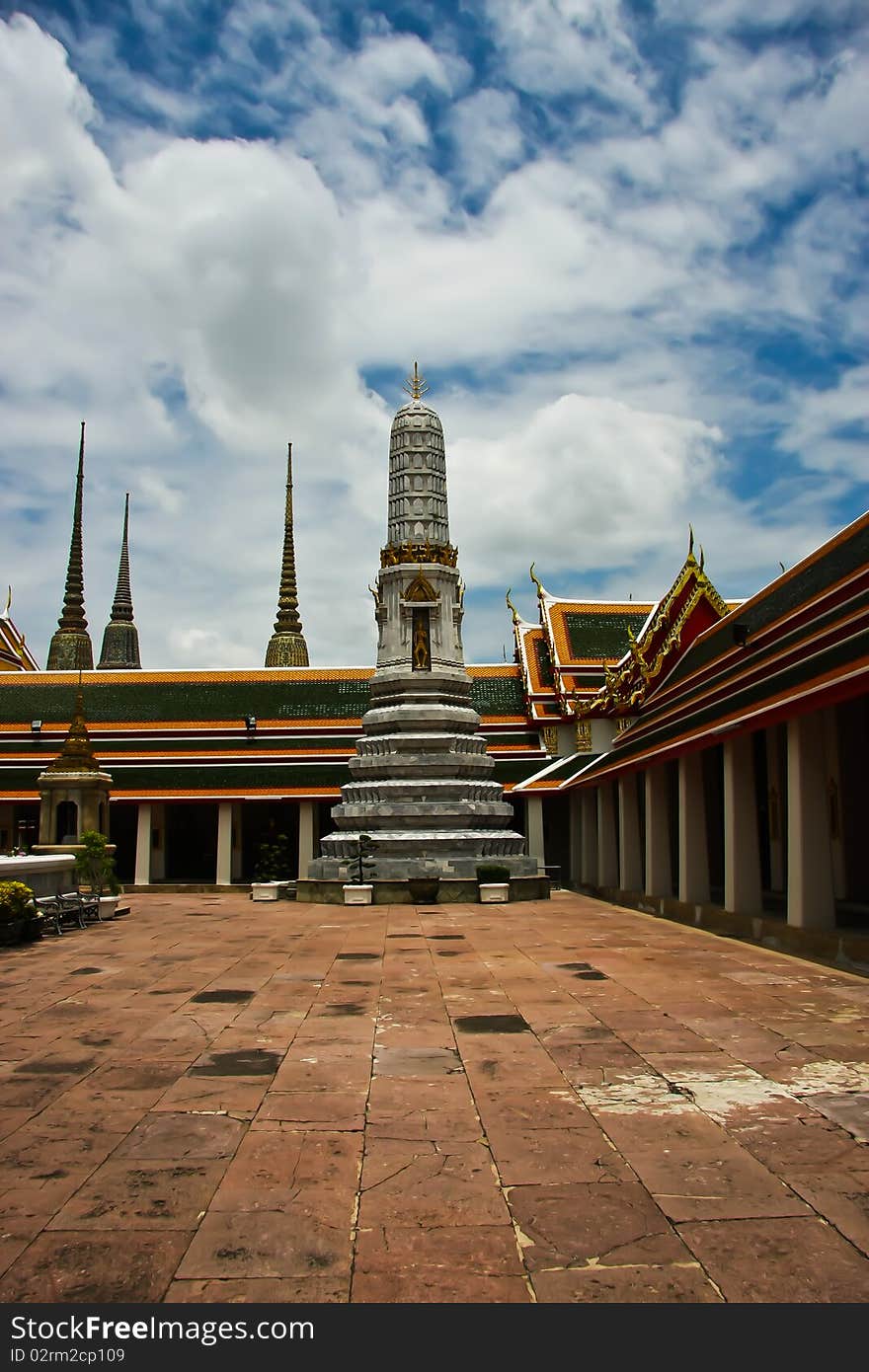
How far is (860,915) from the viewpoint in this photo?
16.6 m

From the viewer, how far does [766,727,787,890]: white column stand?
22844mm

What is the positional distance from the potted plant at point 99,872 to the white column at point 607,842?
491 inches

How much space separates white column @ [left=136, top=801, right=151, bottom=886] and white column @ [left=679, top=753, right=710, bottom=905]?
72.4 feet

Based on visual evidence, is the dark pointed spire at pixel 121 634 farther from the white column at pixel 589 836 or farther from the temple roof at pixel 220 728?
the white column at pixel 589 836

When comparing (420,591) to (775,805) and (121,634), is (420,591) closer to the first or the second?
(775,805)

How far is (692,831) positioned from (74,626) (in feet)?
178

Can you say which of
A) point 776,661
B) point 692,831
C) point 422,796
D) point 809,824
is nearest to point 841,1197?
point 809,824

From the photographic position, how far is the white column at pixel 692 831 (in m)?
19.8

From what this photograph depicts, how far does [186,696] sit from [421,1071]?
35645 millimetres

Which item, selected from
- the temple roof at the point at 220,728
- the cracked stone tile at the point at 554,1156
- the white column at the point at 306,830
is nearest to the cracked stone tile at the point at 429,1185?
the cracked stone tile at the point at 554,1156

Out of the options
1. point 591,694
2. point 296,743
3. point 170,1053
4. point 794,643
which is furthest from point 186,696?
point 170,1053

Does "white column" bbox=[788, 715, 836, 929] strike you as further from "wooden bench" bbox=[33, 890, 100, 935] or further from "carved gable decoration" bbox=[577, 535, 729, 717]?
"carved gable decoration" bbox=[577, 535, 729, 717]
